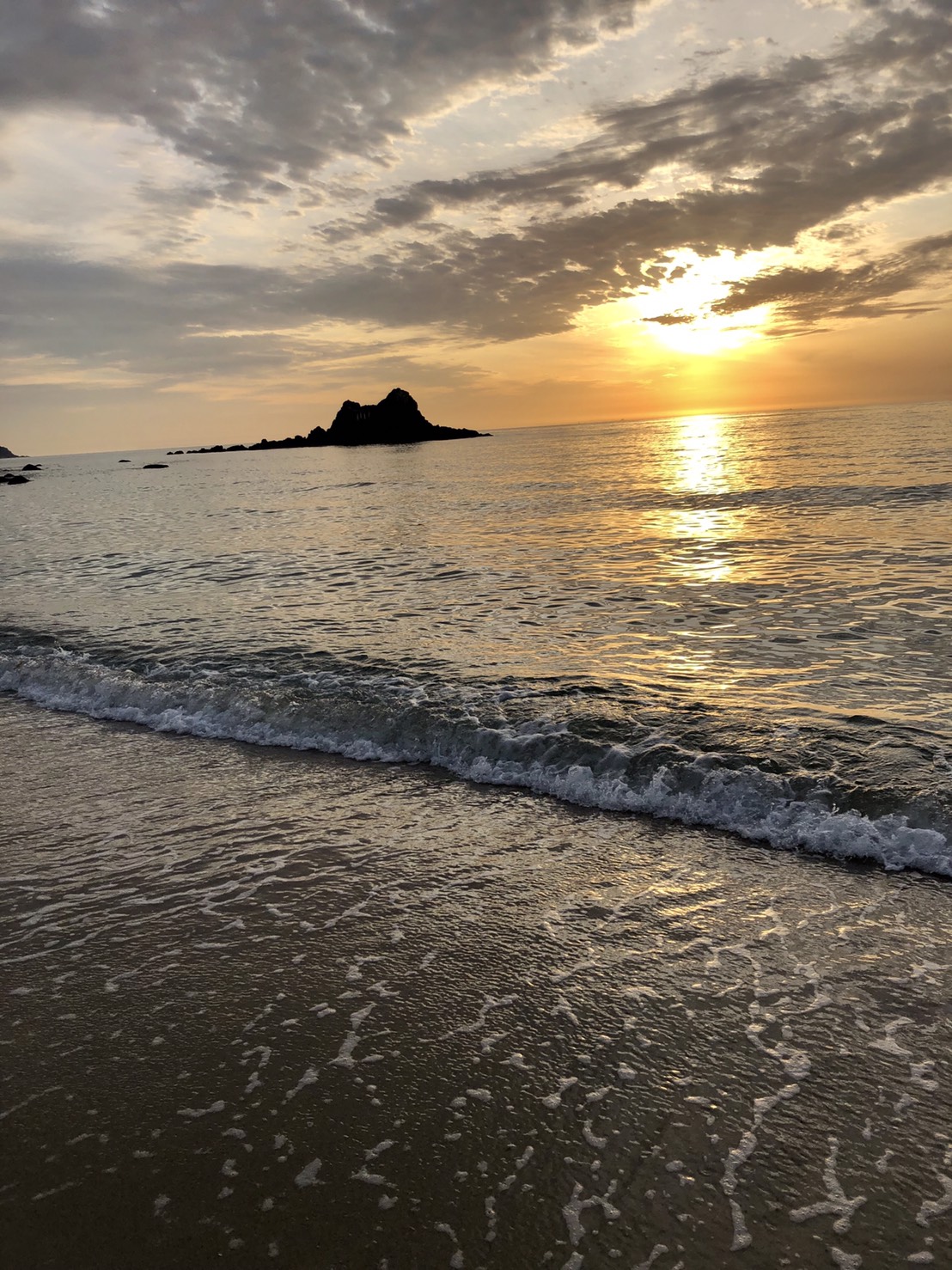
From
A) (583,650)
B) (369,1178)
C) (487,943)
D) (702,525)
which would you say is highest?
(702,525)

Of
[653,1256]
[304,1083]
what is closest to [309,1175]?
[304,1083]

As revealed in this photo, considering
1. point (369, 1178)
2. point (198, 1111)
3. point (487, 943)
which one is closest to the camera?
point (369, 1178)

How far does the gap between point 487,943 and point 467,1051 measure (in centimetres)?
109

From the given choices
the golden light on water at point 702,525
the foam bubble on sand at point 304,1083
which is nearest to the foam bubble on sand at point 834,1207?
the foam bubble on sand at point 304,1083

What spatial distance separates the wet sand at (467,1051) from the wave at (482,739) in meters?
0.52

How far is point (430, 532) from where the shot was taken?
3212 cm

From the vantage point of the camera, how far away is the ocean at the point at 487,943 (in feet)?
11.5

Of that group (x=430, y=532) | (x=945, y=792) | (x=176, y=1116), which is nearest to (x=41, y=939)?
(x=176, y=1116)

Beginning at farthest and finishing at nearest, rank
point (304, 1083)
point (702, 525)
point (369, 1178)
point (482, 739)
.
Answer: point (702, 525) < point (482, 739) < point (304, 1083) < point (369, 1178)

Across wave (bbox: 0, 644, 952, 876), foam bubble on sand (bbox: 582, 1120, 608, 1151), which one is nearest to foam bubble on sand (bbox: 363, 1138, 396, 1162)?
foam bubble on sand (bbox: 582, 1120, 608, 1151)

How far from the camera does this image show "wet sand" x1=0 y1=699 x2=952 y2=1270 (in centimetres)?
341

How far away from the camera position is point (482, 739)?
9.62 m

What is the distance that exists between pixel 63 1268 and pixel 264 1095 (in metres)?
1.14

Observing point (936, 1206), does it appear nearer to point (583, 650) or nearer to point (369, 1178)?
point (369, 1178)
